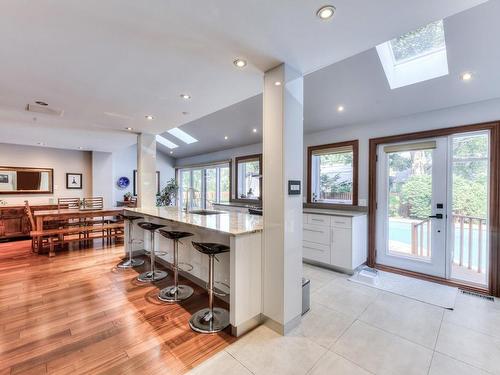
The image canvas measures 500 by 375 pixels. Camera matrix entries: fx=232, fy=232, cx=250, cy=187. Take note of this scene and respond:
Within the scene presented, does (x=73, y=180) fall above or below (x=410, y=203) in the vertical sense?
above

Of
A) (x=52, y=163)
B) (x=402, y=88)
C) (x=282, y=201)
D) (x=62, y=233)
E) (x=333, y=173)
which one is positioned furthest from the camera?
(x=52, y=163)

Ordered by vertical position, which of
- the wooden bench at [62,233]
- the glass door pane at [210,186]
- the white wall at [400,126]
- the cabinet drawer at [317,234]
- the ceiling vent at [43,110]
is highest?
the ceiling vent at [43,110]

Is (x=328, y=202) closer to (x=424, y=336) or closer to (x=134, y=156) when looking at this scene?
(x=424, y=336)

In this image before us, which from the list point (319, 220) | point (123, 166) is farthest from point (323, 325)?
point (123, 166)

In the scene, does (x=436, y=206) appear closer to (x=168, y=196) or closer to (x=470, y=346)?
(x=470, y=346)

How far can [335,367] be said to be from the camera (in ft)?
5.62

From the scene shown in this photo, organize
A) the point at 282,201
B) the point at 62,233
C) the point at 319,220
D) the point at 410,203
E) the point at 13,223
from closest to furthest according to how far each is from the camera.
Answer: the point at 282,201 → the point at 410,203 → the point at 319,220 → the point at 62,233 → the point at 13,223

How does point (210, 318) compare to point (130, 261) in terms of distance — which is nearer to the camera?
point (210, 318)

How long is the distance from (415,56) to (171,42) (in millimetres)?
2897

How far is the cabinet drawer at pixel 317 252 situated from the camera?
3785 millimetres

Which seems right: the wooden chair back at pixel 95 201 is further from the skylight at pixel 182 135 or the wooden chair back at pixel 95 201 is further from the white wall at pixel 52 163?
the skylight at pixel 182 135

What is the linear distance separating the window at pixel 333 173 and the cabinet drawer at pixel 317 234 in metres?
0.79

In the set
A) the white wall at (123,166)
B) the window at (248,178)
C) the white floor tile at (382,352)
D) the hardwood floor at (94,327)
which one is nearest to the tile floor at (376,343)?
the white floor tile at (382,352)

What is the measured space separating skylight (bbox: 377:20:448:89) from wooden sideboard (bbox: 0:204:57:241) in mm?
7865
